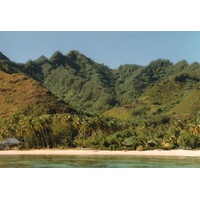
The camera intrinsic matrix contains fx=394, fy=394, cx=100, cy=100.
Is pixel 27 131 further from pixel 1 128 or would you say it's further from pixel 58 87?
pixel 58 87

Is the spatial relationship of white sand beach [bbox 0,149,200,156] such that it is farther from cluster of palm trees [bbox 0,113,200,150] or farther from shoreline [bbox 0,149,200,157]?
cluster of palm trees [bbox 0,113,200,150]

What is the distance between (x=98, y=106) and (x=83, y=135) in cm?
3171

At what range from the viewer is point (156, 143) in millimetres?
31781

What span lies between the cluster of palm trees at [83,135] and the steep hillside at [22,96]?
6.76m

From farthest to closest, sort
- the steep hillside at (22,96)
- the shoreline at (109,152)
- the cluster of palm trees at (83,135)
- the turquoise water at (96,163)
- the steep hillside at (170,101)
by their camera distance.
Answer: the steep hillside at (170,101)
the steep hillside at (22,96)
the cluster of palm trees at (83,135)
the shoreline at (109,152)
the turquoise water at (96,163)

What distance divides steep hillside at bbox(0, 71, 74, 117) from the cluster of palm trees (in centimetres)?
676

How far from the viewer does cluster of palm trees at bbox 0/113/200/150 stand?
31.3m

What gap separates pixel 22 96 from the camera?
46062mm

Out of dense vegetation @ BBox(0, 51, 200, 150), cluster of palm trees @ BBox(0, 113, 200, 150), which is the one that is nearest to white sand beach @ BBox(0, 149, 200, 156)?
cluster of palm trees @ BBox(0, 113, 200, 150)

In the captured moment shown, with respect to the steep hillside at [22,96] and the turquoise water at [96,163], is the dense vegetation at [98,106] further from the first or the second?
the turquoise water at [96,163]

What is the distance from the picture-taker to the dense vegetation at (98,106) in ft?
108

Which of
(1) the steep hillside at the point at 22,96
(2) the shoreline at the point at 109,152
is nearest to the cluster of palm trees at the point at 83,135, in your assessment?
(2) the shoreline at the point at 109,152
